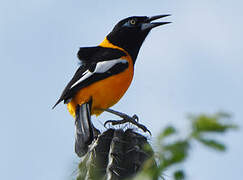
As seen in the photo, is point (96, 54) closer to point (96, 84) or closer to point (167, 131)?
point (96, 84)

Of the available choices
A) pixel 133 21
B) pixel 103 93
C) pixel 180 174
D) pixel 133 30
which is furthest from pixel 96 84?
pixel 180 174

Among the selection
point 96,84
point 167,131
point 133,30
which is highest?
point 167,131

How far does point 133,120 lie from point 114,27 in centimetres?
277

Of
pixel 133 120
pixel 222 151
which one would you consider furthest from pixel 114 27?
pixel 222 151

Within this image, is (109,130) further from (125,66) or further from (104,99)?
(125,66)

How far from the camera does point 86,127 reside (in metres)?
5.41

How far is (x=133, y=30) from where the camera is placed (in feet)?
25.9

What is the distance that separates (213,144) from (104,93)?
16.2 feet

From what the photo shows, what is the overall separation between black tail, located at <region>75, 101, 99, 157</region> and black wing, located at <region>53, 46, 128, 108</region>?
27cm

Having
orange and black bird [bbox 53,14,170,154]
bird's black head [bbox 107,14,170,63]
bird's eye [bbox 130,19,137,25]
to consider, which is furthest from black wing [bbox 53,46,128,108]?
bird's eye [bbox 130,19,137,25]

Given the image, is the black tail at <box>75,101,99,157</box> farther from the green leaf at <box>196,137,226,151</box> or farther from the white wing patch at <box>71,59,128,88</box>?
the green leaf at <box>196,137,226,151</box>

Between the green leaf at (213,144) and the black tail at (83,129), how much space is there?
352 cm

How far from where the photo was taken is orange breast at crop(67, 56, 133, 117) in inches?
243

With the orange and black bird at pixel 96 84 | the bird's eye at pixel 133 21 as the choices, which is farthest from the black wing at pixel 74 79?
the bird's eye at pixel 133 21
